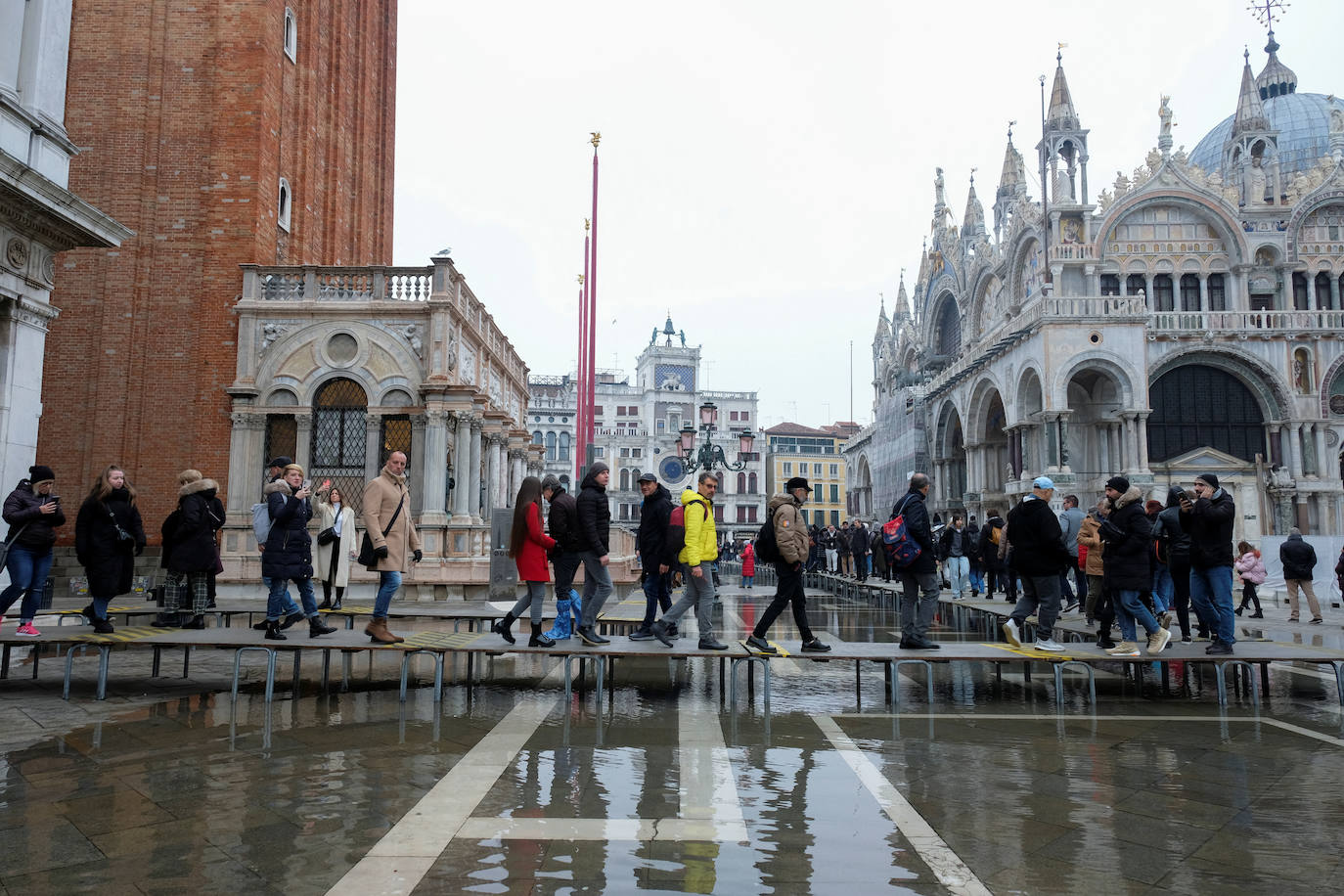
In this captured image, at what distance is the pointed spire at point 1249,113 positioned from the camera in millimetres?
40281

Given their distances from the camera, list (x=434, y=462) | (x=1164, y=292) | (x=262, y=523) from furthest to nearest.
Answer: (x=1164, y=292), (x=434, y=462), (x=262, y=523)

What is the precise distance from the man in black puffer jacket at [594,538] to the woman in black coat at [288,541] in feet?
8.53

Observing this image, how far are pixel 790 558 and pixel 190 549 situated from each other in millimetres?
6127

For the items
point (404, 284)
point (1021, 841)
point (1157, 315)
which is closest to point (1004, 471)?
point (1157, 315)

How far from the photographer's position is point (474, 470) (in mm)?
22984

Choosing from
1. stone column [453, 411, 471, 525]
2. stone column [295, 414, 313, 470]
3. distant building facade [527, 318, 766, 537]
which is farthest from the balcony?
distant building facade [527, 318, 766, 537]

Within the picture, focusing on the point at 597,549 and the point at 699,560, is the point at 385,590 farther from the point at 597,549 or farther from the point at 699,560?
the point at 699,560

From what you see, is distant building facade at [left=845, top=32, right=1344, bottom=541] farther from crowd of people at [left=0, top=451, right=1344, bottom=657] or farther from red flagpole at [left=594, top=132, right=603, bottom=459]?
crowd of people at [left=0, top=451, right=1344, bottom=657]

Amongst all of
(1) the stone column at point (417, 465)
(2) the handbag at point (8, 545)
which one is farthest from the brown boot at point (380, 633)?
(1) the stone column at point (417, 465)

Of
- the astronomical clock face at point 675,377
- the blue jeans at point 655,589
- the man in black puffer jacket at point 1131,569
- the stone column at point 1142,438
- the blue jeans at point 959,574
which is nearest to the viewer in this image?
the man in black puffer jacket at point 1131,569

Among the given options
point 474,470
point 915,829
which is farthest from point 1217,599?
point 474,470

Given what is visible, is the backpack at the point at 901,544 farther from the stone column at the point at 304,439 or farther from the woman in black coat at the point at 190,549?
the stone column at the point at 304,439

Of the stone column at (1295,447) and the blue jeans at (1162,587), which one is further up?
the stone column at (1295,447)

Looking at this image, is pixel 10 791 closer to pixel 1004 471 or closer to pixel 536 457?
pixel 536 457
